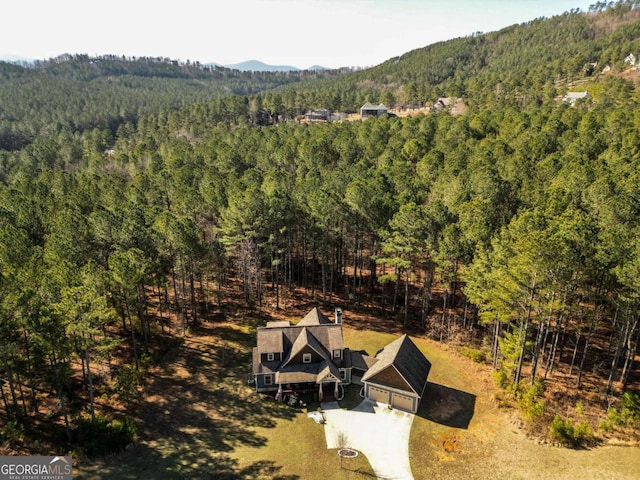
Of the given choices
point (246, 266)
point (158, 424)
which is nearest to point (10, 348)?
point (158, 424)

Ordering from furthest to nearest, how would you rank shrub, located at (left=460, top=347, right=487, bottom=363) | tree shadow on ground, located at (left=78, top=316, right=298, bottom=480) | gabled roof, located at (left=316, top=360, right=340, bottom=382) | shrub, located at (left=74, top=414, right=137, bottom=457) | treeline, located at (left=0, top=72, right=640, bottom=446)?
shrub, located at (left=460, top=347, right=487, bottom=363)
gabled roof, located at (left=316, top=360, right=340, bottom=382)
treeline, located at (left=0, top=72, right=640, bottom=446)
shrub, located at (left=74, top=414, right=137, bottom=457)
tree shadow on ground, located at (left=78, top=316, right=298, bottom=480)

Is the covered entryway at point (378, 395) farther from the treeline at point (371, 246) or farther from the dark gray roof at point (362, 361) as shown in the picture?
the treeline at point (371, 246)

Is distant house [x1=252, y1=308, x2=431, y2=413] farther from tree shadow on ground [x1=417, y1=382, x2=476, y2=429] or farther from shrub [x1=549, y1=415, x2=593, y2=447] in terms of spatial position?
shrub [x1=549, y1=415, x2=593, y2=447]

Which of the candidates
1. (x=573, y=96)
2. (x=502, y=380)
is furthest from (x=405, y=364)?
(x=573, y=96)

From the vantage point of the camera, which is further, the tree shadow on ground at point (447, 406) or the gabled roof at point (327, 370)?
the gabled roof at point (327, 370)

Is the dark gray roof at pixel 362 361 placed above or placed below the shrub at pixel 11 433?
above

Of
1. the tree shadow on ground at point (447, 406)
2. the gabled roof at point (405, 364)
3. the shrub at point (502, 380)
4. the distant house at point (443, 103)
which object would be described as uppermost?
the distant house at point (443, 103)

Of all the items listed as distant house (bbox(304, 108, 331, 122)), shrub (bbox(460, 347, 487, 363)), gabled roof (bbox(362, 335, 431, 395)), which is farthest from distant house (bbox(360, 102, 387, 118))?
gabled roof (bbox(362, 335, 431, 395))

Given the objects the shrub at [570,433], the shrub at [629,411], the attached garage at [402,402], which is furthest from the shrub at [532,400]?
the attached garage at [402,402]
